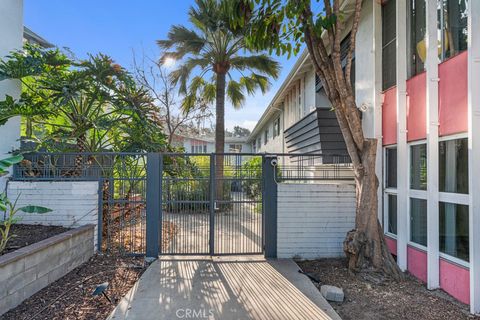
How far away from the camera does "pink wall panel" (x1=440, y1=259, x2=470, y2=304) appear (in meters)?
4.00

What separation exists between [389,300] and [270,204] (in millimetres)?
2665

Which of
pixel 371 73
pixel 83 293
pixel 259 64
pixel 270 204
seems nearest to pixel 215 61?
pixel 259 64

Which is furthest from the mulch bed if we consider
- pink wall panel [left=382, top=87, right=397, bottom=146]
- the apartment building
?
pink wall panel [left=382, top=87, right=397, bottom=146]

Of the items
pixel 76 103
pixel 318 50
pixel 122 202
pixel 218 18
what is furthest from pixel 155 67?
pixel 318 50

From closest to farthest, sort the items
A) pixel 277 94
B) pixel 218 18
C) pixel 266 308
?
pixel 266 308 → pixel 218 18 → pixel 277 94

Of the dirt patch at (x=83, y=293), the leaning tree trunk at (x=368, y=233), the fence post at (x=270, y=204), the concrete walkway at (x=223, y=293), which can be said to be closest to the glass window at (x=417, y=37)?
the leaning tree trunk at (x=368, y=233)

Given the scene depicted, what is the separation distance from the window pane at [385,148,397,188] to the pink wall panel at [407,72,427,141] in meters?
0.70

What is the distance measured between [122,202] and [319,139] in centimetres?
459

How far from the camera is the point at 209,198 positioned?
6.10m

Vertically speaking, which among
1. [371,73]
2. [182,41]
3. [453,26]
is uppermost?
[182,41]

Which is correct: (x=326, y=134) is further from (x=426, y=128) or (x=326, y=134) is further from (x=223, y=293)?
(x=223, y=293)

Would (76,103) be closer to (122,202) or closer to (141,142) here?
(141,142)

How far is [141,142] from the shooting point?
271 inches

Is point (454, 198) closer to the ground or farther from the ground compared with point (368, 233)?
farther from the ground
